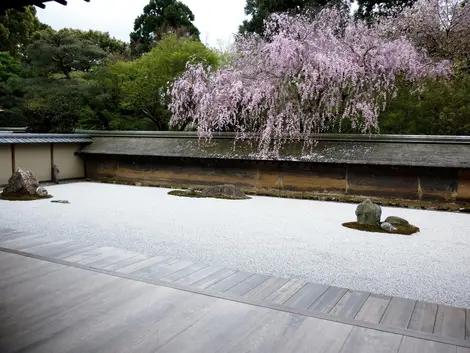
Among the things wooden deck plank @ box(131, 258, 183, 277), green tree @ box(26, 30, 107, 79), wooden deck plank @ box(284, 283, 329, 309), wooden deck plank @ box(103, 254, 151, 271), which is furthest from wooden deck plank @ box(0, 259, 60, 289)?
green tree @ box(26, 30, 107, 79)

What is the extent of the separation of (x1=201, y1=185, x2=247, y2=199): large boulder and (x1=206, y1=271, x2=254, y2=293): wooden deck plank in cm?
592

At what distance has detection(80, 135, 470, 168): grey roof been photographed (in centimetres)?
916

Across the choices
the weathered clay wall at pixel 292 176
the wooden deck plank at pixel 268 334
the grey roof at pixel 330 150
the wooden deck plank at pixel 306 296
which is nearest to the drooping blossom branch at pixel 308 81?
the grey roof at pixel 330 150

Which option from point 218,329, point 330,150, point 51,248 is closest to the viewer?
point 218,329

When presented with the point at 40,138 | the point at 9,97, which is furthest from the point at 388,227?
the point at 9,97

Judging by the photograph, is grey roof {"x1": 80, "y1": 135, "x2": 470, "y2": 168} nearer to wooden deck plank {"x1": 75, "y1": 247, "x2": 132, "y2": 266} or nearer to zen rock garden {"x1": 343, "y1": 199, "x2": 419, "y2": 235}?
zen rock garden {"x1": 343, "y1": 199, "x2": 419, "y2": 235}

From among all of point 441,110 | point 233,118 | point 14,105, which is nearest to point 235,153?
point 233,118

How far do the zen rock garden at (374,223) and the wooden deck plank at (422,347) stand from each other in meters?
4.13

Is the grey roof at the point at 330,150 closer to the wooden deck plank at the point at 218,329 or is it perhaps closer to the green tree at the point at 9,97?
the wooden deck plank at the point at 218,329

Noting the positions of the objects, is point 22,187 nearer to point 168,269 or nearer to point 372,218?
point 168,269

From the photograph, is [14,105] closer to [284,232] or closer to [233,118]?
[233,118]

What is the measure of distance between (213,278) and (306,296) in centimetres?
94

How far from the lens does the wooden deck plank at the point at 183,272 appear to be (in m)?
3.95

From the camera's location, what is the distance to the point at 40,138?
1212 cm
